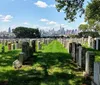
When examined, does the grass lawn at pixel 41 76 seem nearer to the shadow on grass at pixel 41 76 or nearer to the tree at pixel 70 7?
the shadow on grass at pixel 41 76

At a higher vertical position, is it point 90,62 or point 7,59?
point 90,62

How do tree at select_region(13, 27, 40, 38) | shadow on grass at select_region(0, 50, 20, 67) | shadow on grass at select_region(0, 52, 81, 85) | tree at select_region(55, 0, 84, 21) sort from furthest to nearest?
tree at select_region(13, 27, 40, 38) < tree at select_region(55, 0, 84, 21) < shadow on grass at select_region(0, 50, 20, 67) < shadow on grass at select_region(0, 52, 81, 85)

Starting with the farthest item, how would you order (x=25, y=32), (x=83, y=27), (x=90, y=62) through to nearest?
(x=25, y=32), (x=83, y=27), (x=90, y=62)

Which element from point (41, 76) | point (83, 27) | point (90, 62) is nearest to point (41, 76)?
point (41, 76)

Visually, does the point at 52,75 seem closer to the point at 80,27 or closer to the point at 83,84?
the point at 83,84

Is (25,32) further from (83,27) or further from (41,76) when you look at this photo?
(41,76)

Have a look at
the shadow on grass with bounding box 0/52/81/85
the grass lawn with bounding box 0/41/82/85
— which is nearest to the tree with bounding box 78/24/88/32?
the grass lawn with bounding box 0/41/82/85

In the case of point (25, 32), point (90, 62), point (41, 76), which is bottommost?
point (41, 76)

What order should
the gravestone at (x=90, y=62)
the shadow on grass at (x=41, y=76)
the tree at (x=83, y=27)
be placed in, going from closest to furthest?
the shadow on grass at (x=41, y=76)
the gravestone at (x=90, y=62)
the tree at (x=83, y=27)

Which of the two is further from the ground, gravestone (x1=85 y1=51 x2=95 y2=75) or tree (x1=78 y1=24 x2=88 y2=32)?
tree (x1=78 y1=24 x2=88 y2=32)

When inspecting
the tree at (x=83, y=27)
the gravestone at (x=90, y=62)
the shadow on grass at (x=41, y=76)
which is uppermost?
the tree at (x=83, y=27)

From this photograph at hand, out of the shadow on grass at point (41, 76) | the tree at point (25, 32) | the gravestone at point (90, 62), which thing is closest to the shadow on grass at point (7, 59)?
the shadow on grass at point (41, 76)

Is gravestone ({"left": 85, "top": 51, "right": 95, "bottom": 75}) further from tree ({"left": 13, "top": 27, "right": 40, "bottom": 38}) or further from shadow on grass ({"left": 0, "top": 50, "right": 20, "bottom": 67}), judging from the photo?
tree ({"left": 13, "top": 27, "right": 40, "bottom": 38})

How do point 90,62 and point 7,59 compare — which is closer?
point 90,62
